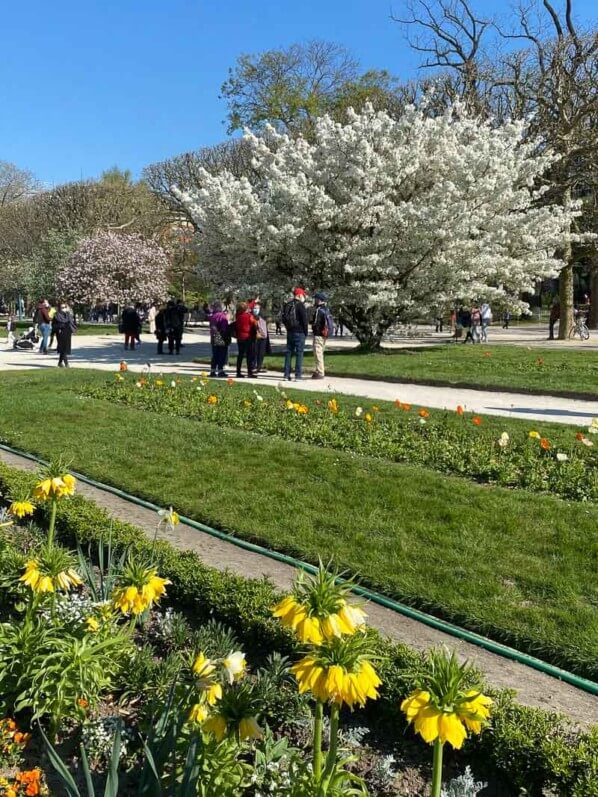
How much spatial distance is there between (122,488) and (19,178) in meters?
62.9

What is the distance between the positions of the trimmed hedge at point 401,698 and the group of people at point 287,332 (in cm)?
930

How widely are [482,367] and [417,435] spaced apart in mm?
7974

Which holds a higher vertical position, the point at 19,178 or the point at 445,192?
the point at 19,178

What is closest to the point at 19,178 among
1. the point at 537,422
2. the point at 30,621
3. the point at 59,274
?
the point at 59,274

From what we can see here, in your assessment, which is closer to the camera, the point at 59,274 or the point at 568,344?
the point at 568,344

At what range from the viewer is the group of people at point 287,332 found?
13.6 m

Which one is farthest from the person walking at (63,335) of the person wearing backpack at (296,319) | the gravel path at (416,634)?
the gravel path at (416,634)

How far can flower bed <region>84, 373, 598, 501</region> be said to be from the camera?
20.6 ft

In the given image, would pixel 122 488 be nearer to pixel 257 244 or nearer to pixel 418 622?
pixel 418 622

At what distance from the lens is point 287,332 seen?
13.7 m

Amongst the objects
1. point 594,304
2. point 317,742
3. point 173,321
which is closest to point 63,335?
point 173,321

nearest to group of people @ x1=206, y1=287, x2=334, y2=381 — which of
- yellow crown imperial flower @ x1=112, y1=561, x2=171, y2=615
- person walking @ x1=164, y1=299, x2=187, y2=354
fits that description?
person walking @ x1=164, y1=299, x2=187, y2=354

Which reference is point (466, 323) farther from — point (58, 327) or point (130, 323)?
point (58, 327)

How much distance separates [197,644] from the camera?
10.6 feet
